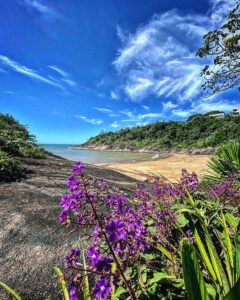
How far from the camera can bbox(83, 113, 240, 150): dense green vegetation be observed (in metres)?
43.7

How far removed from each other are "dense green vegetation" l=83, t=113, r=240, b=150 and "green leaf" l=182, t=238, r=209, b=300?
41.1 meters

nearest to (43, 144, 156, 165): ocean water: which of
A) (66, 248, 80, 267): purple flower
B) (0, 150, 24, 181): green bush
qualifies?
(0, 150, 24, 181): green bush

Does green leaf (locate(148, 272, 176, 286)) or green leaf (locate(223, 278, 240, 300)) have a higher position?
green leaf (locate(223, 278, 240, 300))

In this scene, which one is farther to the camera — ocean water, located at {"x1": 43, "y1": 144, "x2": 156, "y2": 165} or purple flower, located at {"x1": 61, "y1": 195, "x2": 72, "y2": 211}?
ocean water, located at {"x1": 43, "y1": 144, "x2": 156, "y2": 165}

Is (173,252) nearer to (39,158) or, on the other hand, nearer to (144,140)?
(39,158)

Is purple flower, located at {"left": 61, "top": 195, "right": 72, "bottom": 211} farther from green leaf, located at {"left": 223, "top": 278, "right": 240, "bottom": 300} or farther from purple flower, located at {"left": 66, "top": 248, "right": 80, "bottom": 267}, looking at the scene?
green leaf, located at {"left": 223, "top": 278, "right": 240, "bottom": 300}

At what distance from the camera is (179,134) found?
2254 inches

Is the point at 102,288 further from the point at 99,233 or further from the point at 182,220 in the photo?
the point at 182,220

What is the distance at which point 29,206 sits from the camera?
373 centimetres

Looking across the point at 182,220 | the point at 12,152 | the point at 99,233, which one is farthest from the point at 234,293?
the point at 12,152

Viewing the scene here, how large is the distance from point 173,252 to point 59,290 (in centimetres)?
110

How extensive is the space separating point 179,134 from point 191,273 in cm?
5760

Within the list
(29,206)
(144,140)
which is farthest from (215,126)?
(29,206)

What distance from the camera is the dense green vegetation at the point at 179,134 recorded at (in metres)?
43.7
